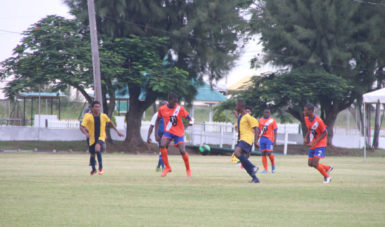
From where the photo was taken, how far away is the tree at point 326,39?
36.4 metres

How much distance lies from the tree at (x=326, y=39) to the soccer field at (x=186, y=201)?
2263cm

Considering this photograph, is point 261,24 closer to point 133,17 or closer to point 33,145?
point 133,17

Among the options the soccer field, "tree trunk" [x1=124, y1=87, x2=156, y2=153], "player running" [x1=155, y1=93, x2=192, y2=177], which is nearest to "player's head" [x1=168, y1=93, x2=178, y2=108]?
"player running" [x1=155, y1=93, x2=192, y2=177]

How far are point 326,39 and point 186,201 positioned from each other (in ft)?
93.9

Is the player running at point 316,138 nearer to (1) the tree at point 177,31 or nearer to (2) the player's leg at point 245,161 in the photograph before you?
(2) the player's leg at point 245,161

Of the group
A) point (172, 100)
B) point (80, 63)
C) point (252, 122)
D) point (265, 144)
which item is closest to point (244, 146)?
point (252, 122)

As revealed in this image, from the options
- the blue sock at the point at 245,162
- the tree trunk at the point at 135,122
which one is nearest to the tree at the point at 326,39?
the tree trunk at the point at 135,122

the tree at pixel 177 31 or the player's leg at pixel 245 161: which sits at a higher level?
the tree at pixel 177 31

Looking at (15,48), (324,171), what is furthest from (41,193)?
(15,48)

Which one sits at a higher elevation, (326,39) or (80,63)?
(326,39)

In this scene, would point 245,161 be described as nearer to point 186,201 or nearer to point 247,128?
point 247,128

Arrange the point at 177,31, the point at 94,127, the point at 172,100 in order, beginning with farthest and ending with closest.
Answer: the point at 177,31
the point at 94,127
the point at 172,100

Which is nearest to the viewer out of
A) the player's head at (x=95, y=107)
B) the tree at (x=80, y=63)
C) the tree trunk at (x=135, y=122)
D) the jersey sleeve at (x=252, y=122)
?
the jersey sleeve at (x=252, y=122)

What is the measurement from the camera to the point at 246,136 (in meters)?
13.9
